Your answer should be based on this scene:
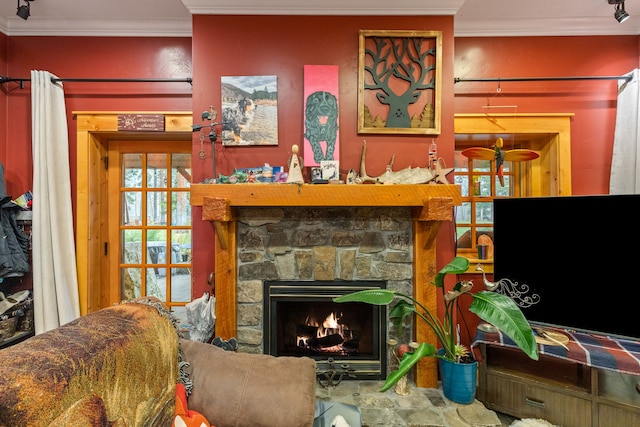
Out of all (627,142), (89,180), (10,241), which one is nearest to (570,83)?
(627,142)

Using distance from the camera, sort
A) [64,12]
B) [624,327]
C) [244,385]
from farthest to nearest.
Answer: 1. [64,12]
2. [624,327]
3. [244,385]

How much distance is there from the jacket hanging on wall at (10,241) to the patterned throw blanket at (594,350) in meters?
3.13

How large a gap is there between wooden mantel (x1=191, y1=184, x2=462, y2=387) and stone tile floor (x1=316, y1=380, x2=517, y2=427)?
0.14 metres

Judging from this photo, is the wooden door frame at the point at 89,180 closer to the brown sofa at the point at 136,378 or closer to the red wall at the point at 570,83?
the brown sofa at the point at 136,378

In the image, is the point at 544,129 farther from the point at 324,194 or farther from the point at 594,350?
the point at 324,194

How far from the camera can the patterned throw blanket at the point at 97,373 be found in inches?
28.0

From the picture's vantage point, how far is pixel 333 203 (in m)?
1.79

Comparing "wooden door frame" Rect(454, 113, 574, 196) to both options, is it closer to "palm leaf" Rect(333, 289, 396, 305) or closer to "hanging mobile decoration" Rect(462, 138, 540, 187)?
"hanging mobile decoration" Rect(462, 138, 540, 187)

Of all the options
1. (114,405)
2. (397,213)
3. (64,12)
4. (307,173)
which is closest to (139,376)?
(114,405)

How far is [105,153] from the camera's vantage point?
2.53m

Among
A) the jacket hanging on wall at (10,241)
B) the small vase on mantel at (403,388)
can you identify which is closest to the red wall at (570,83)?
the small vase on mantel at (403,388)

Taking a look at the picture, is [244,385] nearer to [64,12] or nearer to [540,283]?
[540,283]

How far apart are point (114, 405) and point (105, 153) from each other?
2284 millimetres

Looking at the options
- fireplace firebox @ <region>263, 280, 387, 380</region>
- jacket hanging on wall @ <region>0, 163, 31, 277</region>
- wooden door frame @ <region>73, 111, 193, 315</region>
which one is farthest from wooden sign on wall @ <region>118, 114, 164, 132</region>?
fireplace firebox @ <region>263, 280, 387, 380</region>
